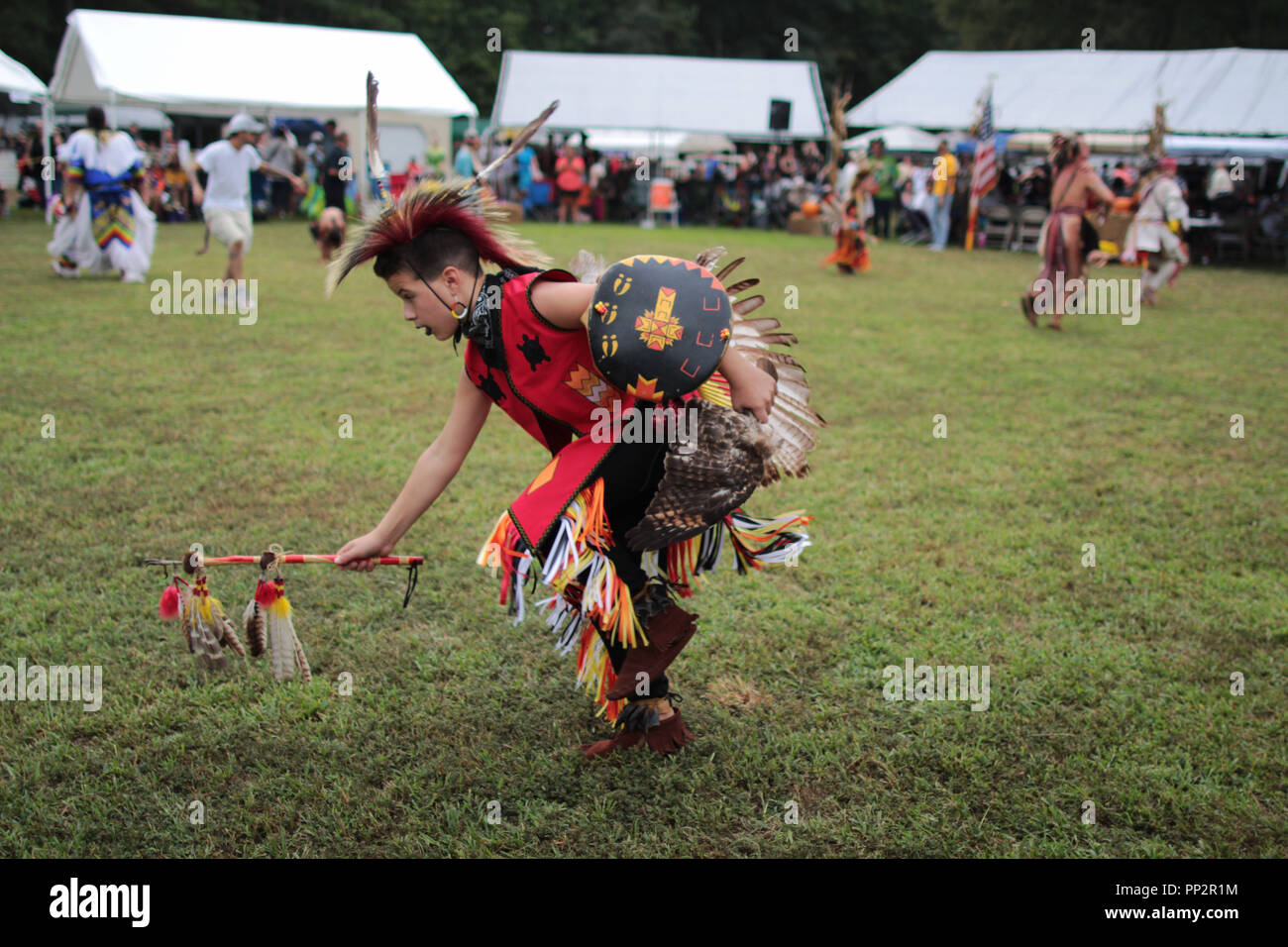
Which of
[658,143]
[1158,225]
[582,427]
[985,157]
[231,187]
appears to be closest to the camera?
[582,427]

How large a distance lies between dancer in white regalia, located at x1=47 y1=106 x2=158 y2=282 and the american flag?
14360mm

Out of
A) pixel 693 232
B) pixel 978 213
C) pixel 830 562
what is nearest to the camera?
pixel 830 562

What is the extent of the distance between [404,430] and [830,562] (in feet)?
10.1

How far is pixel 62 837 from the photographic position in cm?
268

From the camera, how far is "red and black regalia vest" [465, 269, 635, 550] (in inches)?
103

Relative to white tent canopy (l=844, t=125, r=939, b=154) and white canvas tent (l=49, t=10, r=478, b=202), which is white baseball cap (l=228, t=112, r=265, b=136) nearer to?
white canvas tent (l=49, t=10, r=478, b=202)

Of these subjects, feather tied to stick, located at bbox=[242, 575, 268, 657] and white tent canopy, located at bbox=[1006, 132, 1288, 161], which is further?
white tent canopy, located at bbox=[1006, 132, 1288, 161]

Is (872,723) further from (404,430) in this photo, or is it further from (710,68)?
(710,68)

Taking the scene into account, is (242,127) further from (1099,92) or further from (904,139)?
(904,139)

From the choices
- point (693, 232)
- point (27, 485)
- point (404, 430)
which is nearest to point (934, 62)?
point (693, 232)

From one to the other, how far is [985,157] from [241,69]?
15092 mm

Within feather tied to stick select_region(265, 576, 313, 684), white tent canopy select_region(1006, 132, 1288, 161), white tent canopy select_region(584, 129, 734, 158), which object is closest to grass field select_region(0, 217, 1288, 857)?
feather tied to stick select_region(265, 576, 313, 684)

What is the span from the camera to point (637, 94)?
2398 cm

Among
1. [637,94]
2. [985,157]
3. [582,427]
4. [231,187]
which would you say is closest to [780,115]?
[637,94]
